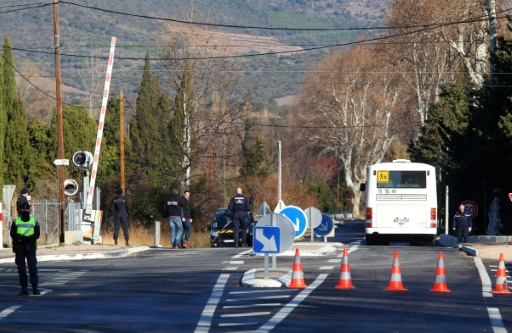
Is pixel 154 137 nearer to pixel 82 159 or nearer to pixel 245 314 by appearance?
pixel 82 159

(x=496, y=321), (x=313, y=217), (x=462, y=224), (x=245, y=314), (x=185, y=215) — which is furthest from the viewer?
(x=462, y=224)

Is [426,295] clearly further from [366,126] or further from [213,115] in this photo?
[366,126]

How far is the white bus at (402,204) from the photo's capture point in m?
36.9

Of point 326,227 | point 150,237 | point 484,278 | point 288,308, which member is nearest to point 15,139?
point 150,237

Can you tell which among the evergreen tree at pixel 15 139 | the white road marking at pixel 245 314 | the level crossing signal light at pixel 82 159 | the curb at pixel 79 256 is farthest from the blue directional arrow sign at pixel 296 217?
the evergreen tree at pixel 15 139

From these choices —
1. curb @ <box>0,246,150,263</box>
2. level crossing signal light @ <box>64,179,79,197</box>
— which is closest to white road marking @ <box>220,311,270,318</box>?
curb @ <box>0,246,150,263</box>

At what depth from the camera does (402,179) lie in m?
37.4

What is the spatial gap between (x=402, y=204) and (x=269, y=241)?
1958cm

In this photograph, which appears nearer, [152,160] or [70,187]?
[70,187]

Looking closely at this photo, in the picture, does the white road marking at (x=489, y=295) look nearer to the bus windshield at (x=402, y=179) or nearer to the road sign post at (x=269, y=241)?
the road sign post at (x=269, y=241)

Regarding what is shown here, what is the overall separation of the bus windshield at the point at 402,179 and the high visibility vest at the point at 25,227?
70.3 ft

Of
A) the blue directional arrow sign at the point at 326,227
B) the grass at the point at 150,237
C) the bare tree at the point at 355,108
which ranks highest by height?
the bare tree at the point at 355,108

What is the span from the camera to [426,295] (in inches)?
650

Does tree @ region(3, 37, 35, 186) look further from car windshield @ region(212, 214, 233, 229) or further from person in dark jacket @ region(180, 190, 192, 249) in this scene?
A: person in dark jacket @ region(180, 190, 192, 249)
